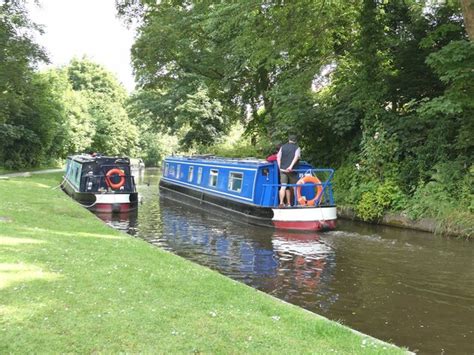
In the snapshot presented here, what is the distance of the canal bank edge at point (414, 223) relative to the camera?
11.5m

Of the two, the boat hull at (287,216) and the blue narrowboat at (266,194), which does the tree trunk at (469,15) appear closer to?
the blue narrowboat at (266,194)

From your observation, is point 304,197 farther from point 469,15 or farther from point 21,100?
point 21,100

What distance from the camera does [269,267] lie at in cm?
893

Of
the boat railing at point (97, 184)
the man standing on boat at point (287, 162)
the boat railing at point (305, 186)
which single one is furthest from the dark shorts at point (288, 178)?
the boat railing at point (97, 184)

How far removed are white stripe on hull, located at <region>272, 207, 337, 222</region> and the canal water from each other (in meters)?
0.45

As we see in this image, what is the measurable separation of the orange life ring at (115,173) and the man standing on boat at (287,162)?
21.4ft

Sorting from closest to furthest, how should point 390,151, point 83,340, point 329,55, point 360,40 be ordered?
point 83,340 < point 390,151 < point 360,40 < point 329,55

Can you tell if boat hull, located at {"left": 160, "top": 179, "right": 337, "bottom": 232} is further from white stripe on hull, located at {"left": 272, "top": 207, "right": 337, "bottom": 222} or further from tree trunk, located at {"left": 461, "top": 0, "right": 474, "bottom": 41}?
tree trunk, located at {"left": 461, "top": 0, "right": 474, "bottom": 41}

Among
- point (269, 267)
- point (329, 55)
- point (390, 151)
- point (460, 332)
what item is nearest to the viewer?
point (460, 332)

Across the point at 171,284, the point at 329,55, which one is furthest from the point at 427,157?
the point at 171,284

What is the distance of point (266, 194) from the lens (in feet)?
45.5

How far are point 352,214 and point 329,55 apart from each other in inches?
288

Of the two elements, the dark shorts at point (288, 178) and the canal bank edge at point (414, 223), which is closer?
the canal bank edge at point (414, 223)

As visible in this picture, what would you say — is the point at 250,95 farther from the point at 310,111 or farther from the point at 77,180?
the point at 77,180
